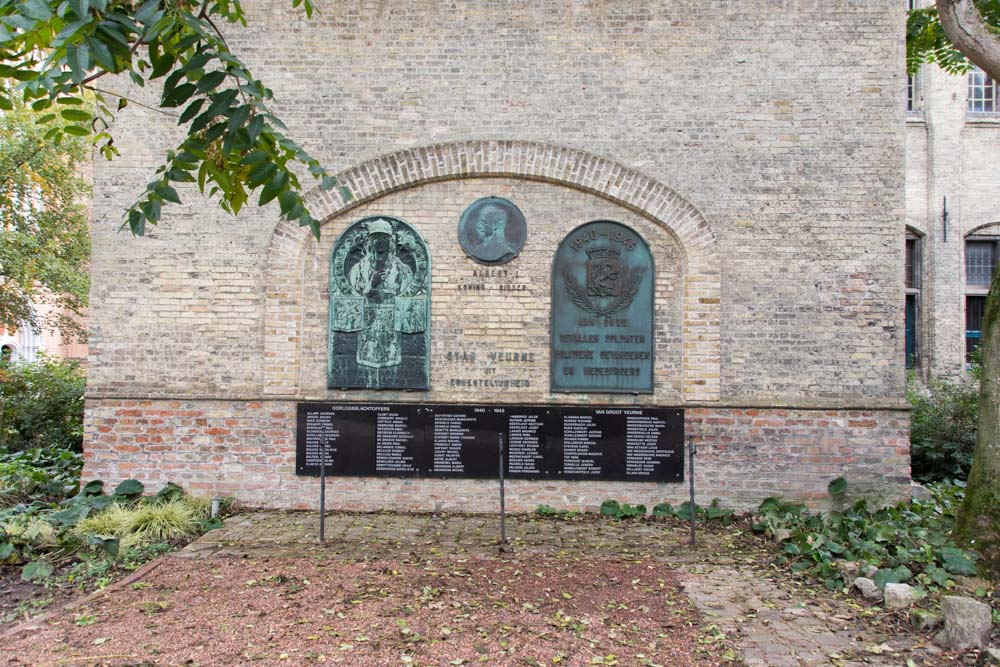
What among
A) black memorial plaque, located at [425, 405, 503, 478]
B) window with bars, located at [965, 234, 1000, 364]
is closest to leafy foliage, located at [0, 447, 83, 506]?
black memorial plaque, located at [425, 405, 503, 478]

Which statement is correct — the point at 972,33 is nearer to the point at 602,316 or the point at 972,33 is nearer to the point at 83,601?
the point at 602,316

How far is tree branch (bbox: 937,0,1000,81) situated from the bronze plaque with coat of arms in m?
3.48

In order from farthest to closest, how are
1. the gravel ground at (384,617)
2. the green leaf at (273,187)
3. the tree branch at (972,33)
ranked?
the tree branch at (972,33)
the gravel ground at (384,617)
the green leaf at (273,187)

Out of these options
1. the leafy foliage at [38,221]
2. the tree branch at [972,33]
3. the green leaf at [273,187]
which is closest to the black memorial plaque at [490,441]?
the green leaf at [273,187]

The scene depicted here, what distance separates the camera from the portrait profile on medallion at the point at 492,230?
7.93 meters

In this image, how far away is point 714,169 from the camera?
7832 mm

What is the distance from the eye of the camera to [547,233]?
26.1 ft

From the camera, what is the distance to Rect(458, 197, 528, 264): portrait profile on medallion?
7.93 metres

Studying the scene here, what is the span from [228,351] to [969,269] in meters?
14.7

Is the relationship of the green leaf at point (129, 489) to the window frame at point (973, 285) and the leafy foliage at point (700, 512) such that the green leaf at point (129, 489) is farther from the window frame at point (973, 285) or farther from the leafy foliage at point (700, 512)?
the window frame at point (973, 285)

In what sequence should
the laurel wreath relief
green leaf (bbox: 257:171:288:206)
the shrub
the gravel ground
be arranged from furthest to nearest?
1. the shrub
2. the laurel wreath relief
3. the gravel ground
4. green leaf (bbox: 257:171:288:206)

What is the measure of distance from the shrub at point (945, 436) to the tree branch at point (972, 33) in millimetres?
5225

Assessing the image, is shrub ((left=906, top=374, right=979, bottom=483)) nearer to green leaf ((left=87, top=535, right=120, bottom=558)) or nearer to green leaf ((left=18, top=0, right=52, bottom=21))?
green leaf ((left=87, top=535, right=120, bottom=558))

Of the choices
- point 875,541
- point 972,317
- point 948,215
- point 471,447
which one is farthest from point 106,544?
point 972,317
